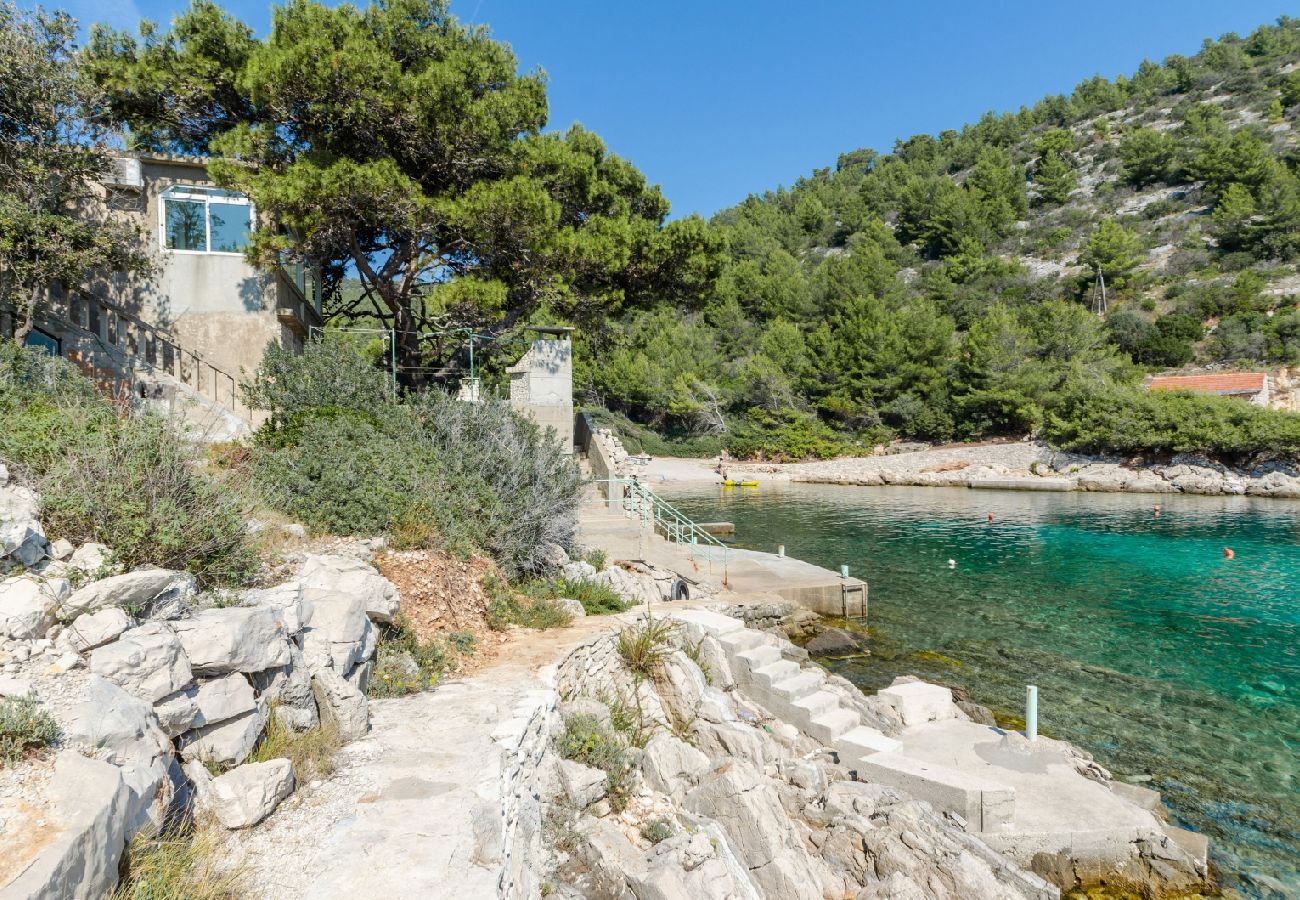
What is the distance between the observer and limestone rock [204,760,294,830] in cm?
390

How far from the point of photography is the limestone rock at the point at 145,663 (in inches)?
155

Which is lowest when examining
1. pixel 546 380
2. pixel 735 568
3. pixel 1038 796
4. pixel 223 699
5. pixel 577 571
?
pixel 1038 796

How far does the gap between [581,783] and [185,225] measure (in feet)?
51.2

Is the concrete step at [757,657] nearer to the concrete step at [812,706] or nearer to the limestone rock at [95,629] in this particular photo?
the concrete step at [812,706]

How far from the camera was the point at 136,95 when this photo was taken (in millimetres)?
15539

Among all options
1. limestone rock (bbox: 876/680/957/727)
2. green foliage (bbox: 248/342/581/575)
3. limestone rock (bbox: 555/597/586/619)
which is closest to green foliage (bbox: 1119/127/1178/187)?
green foliage (bbox: 248/342/581/575)

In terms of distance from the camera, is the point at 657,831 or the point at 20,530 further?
the point at 657,831

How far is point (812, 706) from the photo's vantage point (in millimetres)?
8406

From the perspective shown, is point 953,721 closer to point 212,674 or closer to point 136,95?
point 212,674

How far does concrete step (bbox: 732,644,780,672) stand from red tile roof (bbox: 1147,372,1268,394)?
1739 inches

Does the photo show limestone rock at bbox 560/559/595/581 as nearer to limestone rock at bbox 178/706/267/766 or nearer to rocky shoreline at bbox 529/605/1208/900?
rocky shoreline at bbox 529/605/1208/900

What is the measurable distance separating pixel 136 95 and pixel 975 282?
64.4 m

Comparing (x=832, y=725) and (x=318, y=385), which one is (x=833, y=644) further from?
(x=318, y=385)

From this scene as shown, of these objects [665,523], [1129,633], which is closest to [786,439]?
[665,523]
